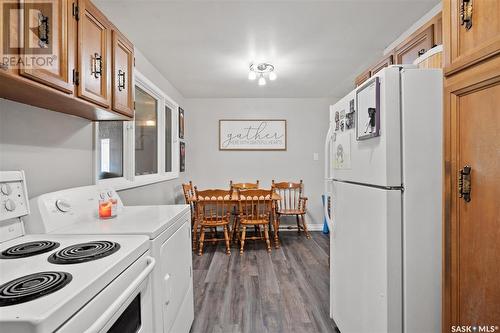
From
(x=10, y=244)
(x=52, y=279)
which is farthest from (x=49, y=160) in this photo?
(x=52, y=279)

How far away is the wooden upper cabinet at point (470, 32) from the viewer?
781 mm

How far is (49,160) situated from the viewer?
1.37 m

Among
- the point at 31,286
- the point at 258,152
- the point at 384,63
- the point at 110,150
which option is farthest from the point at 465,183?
the point at 258,152

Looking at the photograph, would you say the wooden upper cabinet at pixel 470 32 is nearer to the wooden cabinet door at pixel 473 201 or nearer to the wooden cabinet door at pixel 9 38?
the wooden cabinet door at pixel 473 201

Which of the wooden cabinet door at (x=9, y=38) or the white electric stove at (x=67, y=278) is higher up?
the wooden cabinet door at (x=9, y=38)

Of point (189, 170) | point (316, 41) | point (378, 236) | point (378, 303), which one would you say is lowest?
point (378, 303)

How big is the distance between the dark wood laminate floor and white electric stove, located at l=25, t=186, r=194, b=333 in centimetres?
41

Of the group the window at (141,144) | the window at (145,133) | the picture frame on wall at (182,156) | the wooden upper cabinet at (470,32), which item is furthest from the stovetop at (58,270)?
the picture frame on wall at (182,156)

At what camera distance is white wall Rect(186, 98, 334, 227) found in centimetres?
448

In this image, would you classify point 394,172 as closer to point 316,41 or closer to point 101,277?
point 101,277

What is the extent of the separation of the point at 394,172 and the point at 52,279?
4.32 ft

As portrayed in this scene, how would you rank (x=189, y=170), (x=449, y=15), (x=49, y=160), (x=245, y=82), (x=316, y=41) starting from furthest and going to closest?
(x=189, y=170) < (x=245, y=82) < (x=316, y=41) < (x=49, y=160) < (x=449, y=15)

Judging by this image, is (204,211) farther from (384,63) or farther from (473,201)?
(473,201)

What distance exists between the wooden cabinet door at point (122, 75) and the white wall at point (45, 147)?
0.31m
